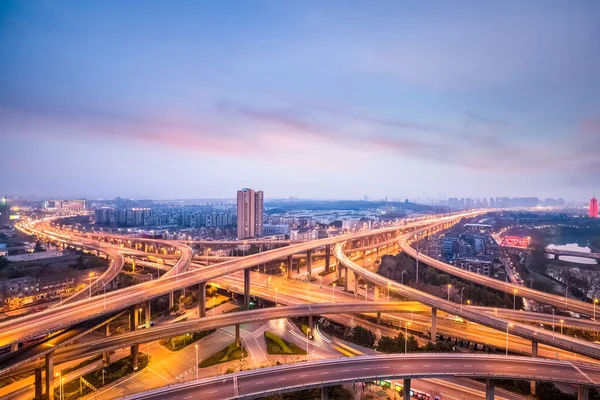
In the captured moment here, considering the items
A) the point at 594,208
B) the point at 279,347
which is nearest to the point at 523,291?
the point at 279,347

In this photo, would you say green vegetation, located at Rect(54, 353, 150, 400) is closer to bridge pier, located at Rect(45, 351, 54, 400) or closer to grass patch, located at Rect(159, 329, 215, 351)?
bridge pier, located at Rect(45, 351, 54, 400)

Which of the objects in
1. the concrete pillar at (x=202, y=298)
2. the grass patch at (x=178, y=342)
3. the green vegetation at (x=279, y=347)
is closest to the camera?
the green vegetation at (x=279, y=347)

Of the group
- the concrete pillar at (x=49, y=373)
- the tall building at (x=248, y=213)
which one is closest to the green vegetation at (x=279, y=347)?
the concrete pillar at (x=49, y=373)

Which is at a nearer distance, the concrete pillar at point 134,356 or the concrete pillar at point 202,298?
the concrete pillar at point 134,356

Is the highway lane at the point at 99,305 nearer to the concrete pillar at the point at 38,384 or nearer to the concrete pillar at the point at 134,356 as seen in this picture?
→ the concrete pillar at the point at 38,384

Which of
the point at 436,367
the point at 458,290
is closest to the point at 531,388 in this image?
the point at 436,367
